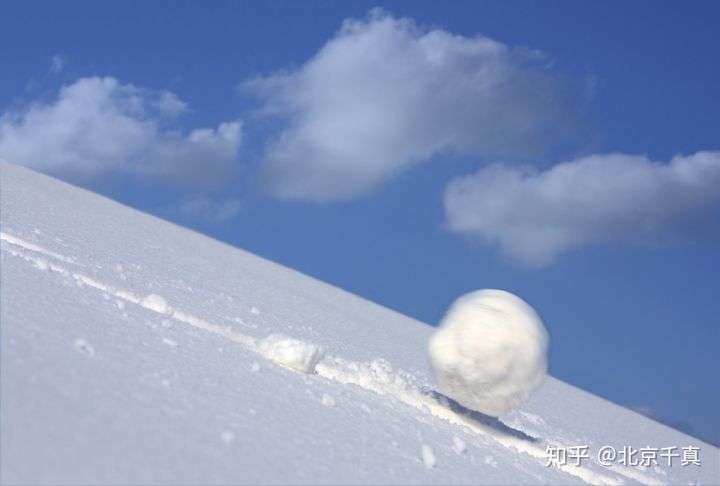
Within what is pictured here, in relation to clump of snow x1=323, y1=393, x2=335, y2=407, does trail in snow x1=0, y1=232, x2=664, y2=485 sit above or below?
above

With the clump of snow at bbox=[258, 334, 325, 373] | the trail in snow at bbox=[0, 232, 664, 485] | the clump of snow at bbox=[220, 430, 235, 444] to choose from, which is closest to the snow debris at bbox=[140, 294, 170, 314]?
the trail in snow at bbox=[0, 232, 664, 485]

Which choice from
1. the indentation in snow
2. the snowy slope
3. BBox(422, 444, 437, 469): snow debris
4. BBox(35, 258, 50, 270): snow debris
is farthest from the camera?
BBox(35, 258, 50, 270): snow debris

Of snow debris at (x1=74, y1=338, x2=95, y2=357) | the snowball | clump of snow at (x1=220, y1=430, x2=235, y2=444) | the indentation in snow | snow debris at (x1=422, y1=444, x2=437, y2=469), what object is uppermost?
the snowball

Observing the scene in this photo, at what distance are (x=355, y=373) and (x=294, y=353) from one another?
83cm

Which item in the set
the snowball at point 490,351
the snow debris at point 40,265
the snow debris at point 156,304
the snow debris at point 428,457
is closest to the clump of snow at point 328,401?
the snow debris at point 428,457

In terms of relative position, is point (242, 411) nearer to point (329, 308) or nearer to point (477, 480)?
point (477, 480)

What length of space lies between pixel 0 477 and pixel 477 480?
1.77 metres

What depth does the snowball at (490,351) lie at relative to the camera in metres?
4.30

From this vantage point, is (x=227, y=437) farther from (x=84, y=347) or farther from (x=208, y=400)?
(x=84, y=347)

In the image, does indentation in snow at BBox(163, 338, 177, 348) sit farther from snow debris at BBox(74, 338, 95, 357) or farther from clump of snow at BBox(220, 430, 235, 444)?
clump of snow at BBox(220, 430, 235, 444)

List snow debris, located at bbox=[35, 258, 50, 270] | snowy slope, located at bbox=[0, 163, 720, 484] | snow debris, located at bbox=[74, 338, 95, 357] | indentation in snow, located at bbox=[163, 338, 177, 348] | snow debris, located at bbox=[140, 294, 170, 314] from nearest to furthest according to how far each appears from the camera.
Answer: snowy slope, located at bbox=[0, 163, 720, 484] → snow debris, located at bbox=[74, 338, 95, 357] → indentation in snow, located at bbox=[163, 338, 177, 348] → snow debris, located at bbox=[35, 258, 50, 270] → snow debris, located at bbox=[140, 294, 170, 314]

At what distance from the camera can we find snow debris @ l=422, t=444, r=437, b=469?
10.8ft

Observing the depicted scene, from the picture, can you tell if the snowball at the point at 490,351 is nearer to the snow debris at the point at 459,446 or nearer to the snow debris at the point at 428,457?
the snow debris at the point at 459,446

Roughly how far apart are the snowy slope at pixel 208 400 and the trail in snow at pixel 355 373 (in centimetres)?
1
